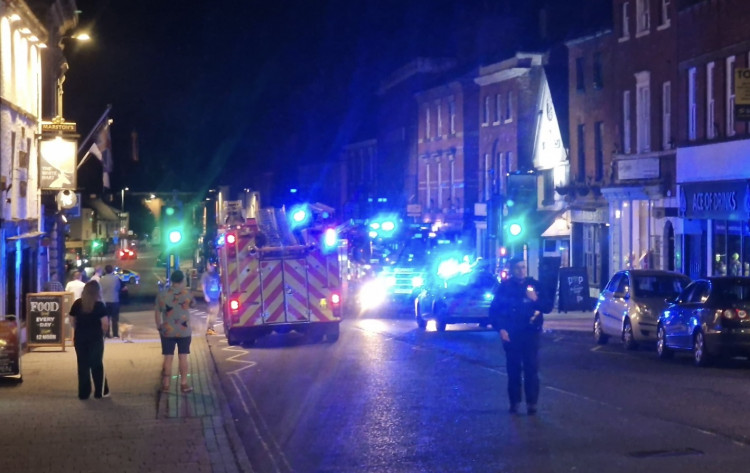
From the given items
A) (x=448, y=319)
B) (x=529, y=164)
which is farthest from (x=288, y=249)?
(x=529, y=164)

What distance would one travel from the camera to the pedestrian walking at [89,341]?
15.1 metres

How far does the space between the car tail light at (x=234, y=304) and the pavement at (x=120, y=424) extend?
3550mm

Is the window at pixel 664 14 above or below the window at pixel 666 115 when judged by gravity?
above

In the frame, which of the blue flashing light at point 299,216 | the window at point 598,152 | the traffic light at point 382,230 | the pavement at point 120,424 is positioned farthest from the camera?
the traffic light at point 382,230

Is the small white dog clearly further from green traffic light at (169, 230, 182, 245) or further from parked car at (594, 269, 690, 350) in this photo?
parked car at (594, 269, 690, 350)

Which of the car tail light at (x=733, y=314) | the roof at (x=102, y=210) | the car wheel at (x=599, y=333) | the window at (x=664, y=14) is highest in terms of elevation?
the window at (x=664, y=14)

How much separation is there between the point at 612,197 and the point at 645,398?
25.5 meters

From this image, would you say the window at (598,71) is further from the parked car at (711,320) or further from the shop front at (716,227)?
the parked car at (711,320)

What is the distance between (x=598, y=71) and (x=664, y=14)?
5.90 metres

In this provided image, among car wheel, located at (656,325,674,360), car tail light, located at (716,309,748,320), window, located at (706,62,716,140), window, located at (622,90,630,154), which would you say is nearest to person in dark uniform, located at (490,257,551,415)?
car tail light, located at (716,309,748,320)

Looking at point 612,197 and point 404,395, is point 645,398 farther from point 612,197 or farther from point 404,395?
point 612,197

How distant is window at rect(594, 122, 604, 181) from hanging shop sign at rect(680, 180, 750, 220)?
772 cm

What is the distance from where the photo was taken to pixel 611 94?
3969 centimetres

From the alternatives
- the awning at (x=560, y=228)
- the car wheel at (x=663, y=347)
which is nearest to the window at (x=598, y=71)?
the awning at (x=560, y=228)
